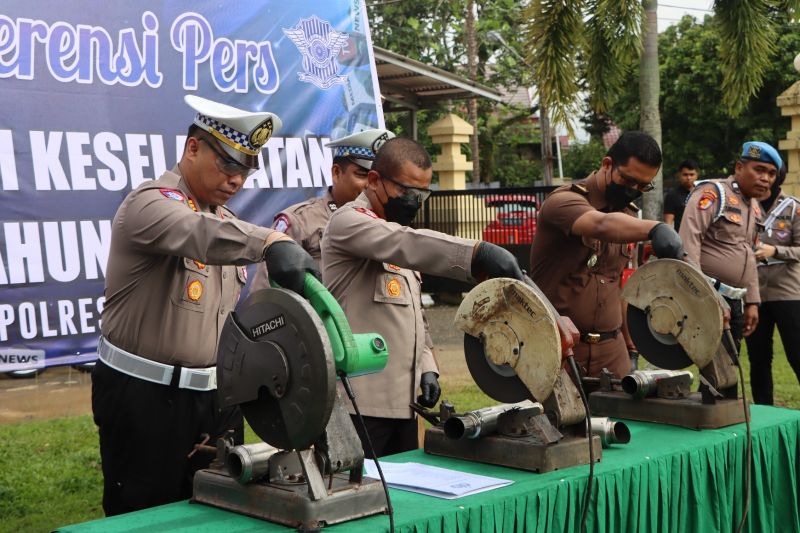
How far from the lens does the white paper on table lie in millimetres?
2518

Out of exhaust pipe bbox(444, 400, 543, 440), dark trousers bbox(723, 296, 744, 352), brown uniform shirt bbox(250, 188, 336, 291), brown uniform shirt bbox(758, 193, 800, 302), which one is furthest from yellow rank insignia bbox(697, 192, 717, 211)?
exhaust pipe bbox(444, 400, 543, 440)

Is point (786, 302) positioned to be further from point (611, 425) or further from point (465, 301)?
point (465, 301)

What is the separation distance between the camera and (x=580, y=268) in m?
3.88

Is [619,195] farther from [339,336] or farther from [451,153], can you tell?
[451,153]

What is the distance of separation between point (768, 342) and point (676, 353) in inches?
111

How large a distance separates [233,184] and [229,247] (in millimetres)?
604

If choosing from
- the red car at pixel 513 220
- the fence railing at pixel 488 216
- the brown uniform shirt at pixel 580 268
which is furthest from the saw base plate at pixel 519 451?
the red car at pixel 513 220

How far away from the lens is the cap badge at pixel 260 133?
9.12 ft

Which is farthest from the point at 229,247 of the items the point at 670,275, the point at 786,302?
the point at 786,302

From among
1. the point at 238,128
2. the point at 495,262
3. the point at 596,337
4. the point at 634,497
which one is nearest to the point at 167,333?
the point at 238,128

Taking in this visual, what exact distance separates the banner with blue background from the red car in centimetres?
635

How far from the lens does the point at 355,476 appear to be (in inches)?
91.0

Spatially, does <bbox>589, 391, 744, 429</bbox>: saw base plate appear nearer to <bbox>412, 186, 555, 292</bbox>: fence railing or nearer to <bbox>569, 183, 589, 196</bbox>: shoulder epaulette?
<bbox>569, 183, 589, 196</bbox>: shoulder epaulette

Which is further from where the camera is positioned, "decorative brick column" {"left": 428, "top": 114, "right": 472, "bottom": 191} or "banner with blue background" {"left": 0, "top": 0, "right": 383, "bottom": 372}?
"decorative brick column" {"left": 428, "top": 114, "right": 472, "bottom": 191}
